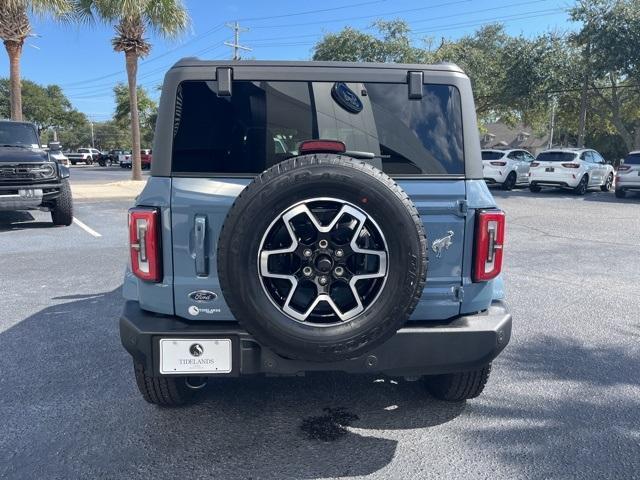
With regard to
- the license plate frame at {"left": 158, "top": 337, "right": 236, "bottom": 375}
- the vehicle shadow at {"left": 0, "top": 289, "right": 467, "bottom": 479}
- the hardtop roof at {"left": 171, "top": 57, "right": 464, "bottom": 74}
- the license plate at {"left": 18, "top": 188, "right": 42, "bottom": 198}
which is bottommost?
the vehicle shadow at {"left": 0, "top": 289, "right": 467, "bottom": 479}

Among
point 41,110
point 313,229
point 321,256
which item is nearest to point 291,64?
point 313,229

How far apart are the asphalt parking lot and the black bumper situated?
0.48 meters

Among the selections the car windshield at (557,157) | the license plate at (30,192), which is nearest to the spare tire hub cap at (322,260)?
the license plate at (30,192)

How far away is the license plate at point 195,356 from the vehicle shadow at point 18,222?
8914mm

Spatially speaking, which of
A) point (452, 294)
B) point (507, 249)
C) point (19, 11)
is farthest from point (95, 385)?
point (19, 11)

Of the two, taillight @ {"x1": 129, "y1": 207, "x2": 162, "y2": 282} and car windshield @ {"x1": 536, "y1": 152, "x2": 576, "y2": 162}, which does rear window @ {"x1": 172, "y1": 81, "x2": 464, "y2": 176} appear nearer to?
taillight @ {"x1": 129, "y1": 207, "x2": 162, "y2": 282}

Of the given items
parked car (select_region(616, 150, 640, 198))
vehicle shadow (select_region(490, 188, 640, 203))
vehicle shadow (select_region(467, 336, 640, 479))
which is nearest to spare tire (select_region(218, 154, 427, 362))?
vehicle shadow (select_region(467, 336, 640, 479))

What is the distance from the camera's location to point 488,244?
9.34ft

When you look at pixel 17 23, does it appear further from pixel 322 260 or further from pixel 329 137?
pixel 322 260

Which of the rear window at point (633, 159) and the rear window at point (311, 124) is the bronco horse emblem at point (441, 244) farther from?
Answer: the rear window at point (633, 159)

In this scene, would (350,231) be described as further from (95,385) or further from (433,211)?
(95,385)

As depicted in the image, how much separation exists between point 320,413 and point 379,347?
0.85 metres

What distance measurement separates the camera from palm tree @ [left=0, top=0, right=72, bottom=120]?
1638cm

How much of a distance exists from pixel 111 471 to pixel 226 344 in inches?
33.1
